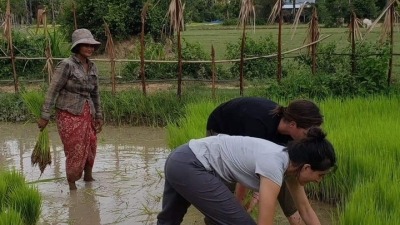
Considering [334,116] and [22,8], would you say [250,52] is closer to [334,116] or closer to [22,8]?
[334,116]

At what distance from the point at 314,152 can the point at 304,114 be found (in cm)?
42

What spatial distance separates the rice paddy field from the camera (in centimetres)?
333

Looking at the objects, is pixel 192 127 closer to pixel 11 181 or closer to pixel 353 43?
pixel 11 181

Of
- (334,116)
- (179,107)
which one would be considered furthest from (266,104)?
(179,107)

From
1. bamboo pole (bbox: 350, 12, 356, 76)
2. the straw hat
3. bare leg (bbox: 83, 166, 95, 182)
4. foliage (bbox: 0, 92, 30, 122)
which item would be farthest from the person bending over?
foliage (bbox: 0, 92, 30, 122)

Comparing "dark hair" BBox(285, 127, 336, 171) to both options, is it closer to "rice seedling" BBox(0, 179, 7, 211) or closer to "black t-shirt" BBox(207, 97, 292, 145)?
"black t-shirt" BBox(207, 97, 292, 145)

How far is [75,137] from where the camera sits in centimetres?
518

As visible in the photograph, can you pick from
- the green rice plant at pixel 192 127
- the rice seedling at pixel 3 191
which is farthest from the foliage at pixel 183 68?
the rice seedling at pixel 3 191

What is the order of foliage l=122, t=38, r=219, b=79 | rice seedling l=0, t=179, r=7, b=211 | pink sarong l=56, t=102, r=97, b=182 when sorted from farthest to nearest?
foliage l=122, t=38, r=219, b=79 < pink sarong l=56, t=102, r=97, b=182 < rice seedling l=0, t=179, r=7, b=211

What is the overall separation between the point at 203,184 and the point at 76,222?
1.91m

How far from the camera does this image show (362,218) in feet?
10.2

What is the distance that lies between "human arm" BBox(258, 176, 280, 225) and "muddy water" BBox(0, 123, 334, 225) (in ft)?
5.54

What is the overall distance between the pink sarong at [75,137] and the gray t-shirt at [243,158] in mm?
2428

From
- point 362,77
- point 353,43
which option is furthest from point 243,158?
point 353,43
